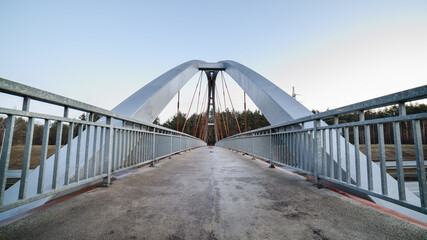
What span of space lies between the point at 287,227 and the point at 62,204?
180 centimetres

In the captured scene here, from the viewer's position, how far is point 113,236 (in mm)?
1063

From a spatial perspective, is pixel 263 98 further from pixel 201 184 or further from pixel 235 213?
pixel 235 213

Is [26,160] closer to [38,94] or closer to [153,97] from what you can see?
[38,94]

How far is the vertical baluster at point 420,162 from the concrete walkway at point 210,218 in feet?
0.72

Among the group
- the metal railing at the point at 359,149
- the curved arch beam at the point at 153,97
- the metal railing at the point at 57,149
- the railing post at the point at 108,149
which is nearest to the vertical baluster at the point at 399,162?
the metal railing at the point at 359,149

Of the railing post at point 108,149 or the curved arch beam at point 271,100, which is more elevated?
the curved arch beam at point 271,100

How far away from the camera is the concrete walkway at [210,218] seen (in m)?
→ 1.09

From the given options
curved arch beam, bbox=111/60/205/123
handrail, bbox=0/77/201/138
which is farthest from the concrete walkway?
curved arch beam, bbox=111/60/205/123

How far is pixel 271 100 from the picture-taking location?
5586mm

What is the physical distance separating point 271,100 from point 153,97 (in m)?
3.86

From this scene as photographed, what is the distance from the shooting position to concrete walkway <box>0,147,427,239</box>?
1093 mm

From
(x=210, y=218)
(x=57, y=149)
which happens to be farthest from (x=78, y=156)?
(x=210, y=218)

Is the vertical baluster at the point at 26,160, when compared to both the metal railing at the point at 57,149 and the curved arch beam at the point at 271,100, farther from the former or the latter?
the curved arch beam at the point at 271,100

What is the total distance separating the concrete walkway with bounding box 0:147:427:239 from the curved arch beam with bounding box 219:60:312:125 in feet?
10.0
